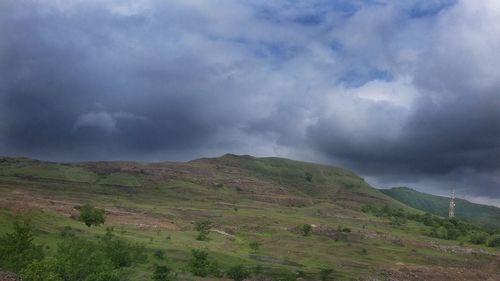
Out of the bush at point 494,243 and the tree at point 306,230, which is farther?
the bush at point 494,243

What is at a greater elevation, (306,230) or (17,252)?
(306,230)

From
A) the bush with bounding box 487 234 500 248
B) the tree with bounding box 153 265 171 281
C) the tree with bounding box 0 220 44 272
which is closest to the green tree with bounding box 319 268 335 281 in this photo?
the tree with bounding box 153 265 171 281

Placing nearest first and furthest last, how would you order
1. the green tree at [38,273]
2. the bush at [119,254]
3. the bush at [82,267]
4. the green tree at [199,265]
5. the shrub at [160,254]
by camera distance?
1. the green tree at [38,273]
2. the bush at [82,267]
3. the bush at [119,254]
4. the green tree at [199,265]
5. the shrub at [160,254]

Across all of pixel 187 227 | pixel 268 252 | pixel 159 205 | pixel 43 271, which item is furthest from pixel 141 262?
pixel 159 205

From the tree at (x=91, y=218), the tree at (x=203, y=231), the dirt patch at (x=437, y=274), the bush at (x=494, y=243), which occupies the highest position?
the bush at (x=494, y=243)

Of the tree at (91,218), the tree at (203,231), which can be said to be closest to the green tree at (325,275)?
the tree at (203,231)

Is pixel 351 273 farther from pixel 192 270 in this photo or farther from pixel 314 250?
pixel 192 270

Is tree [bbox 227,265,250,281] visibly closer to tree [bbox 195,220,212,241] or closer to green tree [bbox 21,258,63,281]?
tree [bbox 195,220,212,241]

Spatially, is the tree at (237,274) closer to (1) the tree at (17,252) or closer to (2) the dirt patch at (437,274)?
(1) the tree at (17,252)

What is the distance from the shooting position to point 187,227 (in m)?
129

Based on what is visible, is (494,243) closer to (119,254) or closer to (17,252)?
(119,254)

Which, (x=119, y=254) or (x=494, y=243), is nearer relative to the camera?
(x=119, y=254)

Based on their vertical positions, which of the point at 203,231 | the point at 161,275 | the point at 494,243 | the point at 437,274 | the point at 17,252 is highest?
the point at 494,243

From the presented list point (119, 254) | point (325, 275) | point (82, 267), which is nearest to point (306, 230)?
point (325, 275)
